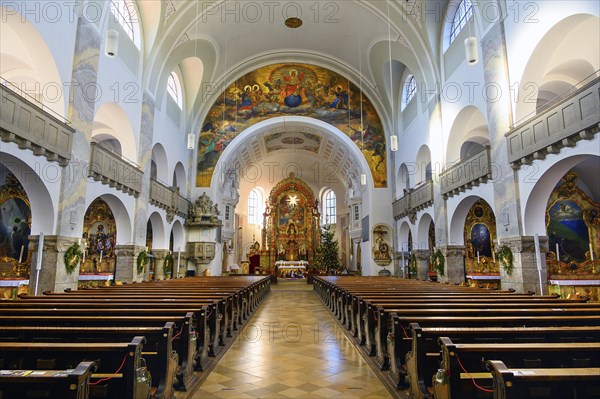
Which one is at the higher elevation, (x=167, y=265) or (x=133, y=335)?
(x=167, y=265)

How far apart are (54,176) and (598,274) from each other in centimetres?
1485

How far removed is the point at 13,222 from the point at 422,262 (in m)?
15.3

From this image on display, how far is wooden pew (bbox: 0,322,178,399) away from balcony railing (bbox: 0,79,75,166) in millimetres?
4849

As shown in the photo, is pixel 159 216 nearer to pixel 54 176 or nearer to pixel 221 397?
pixel 54 176

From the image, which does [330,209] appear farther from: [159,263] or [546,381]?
[546,381]

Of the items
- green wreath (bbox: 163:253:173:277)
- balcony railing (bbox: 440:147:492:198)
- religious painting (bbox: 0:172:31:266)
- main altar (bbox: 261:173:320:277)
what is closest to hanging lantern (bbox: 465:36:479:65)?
balcony railing (bbox: 440:147:492:198)

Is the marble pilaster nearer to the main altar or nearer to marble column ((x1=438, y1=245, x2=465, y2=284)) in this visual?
marble column ((x1=438, y1=245, x2=465, y2=284))

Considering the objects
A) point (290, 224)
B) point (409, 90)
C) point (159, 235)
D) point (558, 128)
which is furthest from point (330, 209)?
point (558, 128)

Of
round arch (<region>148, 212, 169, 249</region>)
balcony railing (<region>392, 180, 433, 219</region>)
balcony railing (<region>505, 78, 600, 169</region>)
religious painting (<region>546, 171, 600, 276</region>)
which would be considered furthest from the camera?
round arch (<region>148, 212, 169, 249</region>)

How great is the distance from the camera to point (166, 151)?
1595 centimetres

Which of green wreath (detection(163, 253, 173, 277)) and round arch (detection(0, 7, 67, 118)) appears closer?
round arch (detection(0, 7, 67, 118))

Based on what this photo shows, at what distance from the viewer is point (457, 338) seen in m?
3.58

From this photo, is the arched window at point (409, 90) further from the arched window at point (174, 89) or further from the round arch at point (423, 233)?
the arched window at point (174, 89)

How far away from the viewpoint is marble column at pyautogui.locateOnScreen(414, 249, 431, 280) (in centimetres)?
1619
